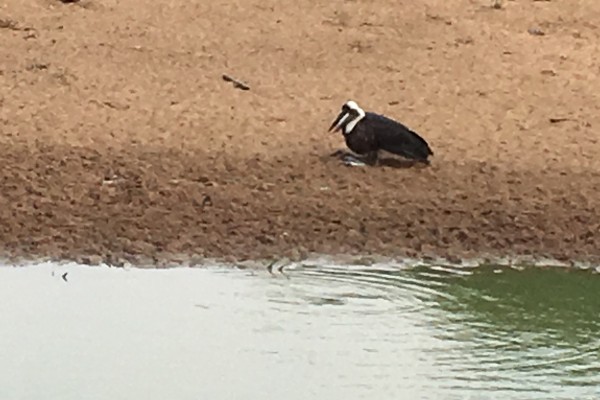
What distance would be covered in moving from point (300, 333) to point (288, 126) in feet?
11.7

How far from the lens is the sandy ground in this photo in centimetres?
809

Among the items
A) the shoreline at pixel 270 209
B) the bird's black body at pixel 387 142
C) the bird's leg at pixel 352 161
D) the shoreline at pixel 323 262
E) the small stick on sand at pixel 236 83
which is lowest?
the shoreline at pixel 323 262

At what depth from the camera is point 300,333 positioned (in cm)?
677

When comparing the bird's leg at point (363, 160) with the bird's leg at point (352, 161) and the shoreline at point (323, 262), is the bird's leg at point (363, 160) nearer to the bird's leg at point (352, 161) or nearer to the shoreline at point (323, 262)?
the bird's leg at point (352, 161)

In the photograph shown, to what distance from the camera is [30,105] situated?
10.4 metres

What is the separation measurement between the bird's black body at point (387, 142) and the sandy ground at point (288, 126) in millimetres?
139

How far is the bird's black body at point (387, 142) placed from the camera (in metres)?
9.19

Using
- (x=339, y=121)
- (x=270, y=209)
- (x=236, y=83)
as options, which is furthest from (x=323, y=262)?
(x=236, y=83)

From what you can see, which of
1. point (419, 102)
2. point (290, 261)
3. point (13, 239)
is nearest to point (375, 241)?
point (290, 261)

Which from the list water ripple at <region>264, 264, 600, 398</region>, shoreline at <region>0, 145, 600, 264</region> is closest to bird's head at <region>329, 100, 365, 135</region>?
shoreline at <region>0, 145, 600, 264</region>

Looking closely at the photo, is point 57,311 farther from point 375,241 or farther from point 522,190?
point 522,190

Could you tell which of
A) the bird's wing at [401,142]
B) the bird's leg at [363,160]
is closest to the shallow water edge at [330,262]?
the bird's wing at [401,142]

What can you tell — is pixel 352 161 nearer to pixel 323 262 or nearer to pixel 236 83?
pixel 323 262

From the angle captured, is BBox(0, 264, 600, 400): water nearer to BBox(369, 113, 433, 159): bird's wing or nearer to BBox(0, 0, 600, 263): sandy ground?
BBox(0, 0, 600, 263): sandy ground
